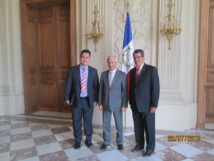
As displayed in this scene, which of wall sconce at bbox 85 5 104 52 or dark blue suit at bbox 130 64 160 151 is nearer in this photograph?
dark blue suit at bbox 130 64 160 151

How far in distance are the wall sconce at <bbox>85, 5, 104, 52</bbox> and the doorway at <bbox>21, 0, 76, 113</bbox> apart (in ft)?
3.48

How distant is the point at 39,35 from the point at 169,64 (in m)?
3.55

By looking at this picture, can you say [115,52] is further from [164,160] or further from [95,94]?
[164,160]

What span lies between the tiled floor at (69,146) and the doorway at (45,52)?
117 cm

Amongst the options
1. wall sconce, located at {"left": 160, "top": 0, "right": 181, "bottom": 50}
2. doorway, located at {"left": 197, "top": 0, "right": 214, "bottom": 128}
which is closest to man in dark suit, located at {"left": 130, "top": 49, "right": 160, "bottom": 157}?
wall sconce, located at {"left": 160, "top": 0, "right": 181, "bottom": 50}

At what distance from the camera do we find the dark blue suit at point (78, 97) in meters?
2.79

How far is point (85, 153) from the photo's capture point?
8.86 feet

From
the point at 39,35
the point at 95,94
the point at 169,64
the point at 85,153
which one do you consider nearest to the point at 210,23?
the point at 169,64

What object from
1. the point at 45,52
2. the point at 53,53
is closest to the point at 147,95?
the point at 53,53

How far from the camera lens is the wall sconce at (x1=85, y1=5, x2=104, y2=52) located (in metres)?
3.74

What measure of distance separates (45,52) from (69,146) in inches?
116
